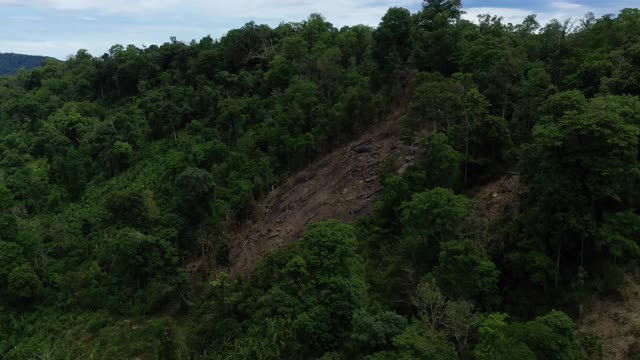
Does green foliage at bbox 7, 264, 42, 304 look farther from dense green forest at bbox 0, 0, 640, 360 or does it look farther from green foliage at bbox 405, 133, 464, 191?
green foliage at bbox 405, 133, 464, 191

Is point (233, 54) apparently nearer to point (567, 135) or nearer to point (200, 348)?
point (200, 348)

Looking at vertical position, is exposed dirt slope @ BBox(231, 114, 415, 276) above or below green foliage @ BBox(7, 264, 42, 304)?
above

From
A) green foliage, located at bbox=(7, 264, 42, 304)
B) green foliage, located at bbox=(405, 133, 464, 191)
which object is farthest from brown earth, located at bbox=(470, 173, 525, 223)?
green foliage, located at bbox=(7, 264, 42, 304)

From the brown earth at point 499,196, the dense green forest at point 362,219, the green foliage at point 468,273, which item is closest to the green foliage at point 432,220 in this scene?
the dense green forest at point 362,219

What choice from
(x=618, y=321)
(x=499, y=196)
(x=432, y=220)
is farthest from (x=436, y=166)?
(x=618, y=321)

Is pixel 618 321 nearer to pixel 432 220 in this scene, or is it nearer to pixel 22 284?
pixel 432 220

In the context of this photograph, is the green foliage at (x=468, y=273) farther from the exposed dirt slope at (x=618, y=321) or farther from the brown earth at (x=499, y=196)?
the brown earth at (x=499, y=196)
